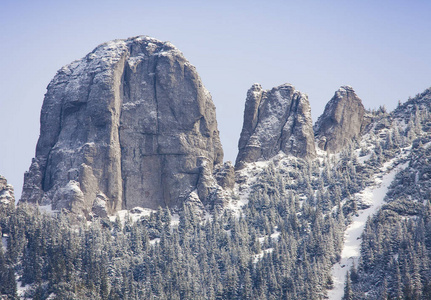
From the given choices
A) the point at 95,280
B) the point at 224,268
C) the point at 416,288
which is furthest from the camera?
the point at 224,268

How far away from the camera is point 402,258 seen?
185 metres

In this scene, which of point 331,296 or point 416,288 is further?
point 331,296

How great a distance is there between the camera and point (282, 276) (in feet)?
627

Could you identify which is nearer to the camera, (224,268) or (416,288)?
(416,288)

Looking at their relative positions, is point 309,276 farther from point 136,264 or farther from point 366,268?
point 136,264

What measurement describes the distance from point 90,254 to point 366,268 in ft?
228

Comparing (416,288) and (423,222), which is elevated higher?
(423,222)

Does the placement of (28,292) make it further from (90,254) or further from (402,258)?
(402,258)

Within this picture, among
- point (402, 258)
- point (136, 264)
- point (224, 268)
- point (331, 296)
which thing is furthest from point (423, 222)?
point (136, 264)

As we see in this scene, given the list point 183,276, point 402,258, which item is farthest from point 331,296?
point 183,276

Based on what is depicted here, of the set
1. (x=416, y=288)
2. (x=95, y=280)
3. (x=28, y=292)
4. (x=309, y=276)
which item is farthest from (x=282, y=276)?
(x=28, y=292)

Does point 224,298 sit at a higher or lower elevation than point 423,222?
lower

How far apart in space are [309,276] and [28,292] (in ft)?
222

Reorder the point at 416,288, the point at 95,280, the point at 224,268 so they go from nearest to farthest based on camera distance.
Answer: the point at 416,288 < the point at 95,280 < the point at 224,268
